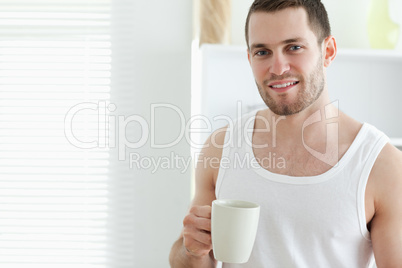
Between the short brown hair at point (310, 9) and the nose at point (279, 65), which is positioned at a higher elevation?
the short brown hair at point (310, 9)

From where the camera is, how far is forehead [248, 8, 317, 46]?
1144mm

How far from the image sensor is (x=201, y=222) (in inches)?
37.9

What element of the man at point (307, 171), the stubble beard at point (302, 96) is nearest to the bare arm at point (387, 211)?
the man at point (307, 171)

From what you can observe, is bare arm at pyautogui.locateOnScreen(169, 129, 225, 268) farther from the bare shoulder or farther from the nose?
the nose

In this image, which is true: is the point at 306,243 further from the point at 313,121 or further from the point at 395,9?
the point at 395,9

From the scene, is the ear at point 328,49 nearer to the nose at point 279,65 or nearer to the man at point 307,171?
the man at point 307,171

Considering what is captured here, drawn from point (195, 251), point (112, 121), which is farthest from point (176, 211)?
point (195, 251)

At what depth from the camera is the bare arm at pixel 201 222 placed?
38.3 inches

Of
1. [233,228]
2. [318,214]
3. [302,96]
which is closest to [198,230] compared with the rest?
[233,228]

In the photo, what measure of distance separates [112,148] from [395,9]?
143cm

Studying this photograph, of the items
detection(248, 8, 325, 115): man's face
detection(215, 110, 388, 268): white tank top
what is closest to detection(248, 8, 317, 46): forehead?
detection(248, 8, 325, 115): man's face

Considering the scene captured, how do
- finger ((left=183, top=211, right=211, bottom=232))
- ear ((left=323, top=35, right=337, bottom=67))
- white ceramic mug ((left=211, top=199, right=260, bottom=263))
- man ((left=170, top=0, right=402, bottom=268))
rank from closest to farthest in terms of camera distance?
white ceramic mug ((left=211, top=199, right=260, bottom=263)) → finger ((left=183, top=211, right=211, bottom=232)) → man ((left=170, top=0, right=402, bottom=268)) → ear ((left=323, top=35, right=337, bottom=67))

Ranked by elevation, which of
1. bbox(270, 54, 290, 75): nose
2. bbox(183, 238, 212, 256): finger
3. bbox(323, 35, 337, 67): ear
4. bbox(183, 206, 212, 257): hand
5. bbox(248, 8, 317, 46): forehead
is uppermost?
bbox(248, 8, 317, 46): forehead

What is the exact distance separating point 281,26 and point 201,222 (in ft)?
1.76
